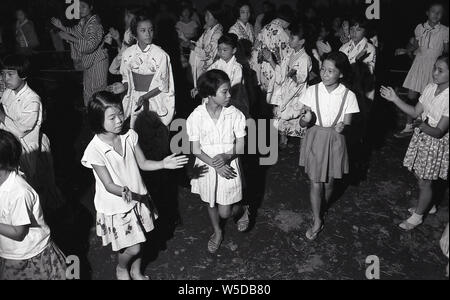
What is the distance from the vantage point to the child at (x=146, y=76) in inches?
181

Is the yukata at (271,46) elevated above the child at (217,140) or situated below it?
above

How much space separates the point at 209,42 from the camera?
6.18m

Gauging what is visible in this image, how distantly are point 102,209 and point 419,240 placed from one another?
282 centimetres

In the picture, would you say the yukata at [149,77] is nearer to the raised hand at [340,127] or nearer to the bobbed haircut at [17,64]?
the bobbed haircut at [17,64]

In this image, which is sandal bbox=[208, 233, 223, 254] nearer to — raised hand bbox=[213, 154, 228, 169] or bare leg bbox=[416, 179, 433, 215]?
Answer: raised hand bbox=[213, 154, 228, 169]

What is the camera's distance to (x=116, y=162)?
3.08m

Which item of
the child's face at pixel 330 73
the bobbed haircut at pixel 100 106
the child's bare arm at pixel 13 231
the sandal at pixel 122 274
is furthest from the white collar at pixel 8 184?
the child's face at pixel 330 73

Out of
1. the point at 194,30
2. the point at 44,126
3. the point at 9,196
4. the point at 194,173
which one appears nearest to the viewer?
the point at 9,196

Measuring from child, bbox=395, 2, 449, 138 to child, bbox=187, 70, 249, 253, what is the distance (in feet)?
10.5

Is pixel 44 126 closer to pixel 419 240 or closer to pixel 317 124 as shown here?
pixel 317 124

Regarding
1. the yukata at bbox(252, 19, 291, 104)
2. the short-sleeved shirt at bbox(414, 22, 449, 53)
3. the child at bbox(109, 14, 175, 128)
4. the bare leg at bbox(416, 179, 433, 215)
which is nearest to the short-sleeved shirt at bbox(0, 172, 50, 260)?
the child at bbox(109, 14, 175, 128)

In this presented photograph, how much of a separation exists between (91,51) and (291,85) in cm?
274

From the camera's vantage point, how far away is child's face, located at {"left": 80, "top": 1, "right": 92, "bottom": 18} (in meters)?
5.62
